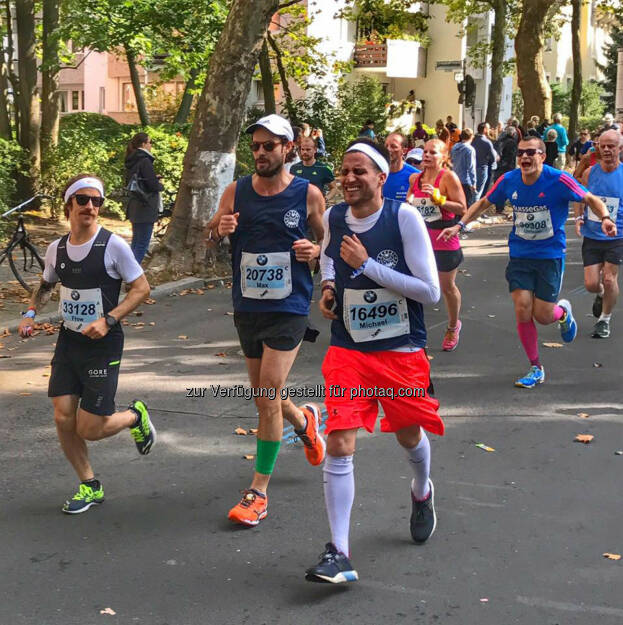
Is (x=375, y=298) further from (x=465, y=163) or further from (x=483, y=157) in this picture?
(x=483, y=157)

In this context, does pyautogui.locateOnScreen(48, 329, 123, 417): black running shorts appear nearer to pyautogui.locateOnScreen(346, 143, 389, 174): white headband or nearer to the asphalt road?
the asphalt road

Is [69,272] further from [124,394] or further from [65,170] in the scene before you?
[65,170]

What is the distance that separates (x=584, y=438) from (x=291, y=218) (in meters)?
2.66

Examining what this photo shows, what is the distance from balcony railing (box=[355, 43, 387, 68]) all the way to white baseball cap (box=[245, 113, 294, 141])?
43.4 metres

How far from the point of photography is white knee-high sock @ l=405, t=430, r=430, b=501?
5.06 m

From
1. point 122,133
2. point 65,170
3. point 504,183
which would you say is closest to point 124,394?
point 504,183

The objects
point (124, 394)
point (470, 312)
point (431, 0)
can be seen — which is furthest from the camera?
point (431, 0)

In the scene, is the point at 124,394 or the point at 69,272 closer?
the point at 69,272

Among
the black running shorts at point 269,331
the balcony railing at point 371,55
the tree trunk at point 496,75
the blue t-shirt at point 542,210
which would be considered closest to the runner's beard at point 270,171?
the black running shorts at point 269,331

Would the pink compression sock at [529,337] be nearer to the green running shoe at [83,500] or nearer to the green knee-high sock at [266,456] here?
the green knee-high sock at [266,456]

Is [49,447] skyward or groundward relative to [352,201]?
groundward

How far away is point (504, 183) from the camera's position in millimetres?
8570

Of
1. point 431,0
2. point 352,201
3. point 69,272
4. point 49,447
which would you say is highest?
point 431,0

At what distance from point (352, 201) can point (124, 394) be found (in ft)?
12.8
